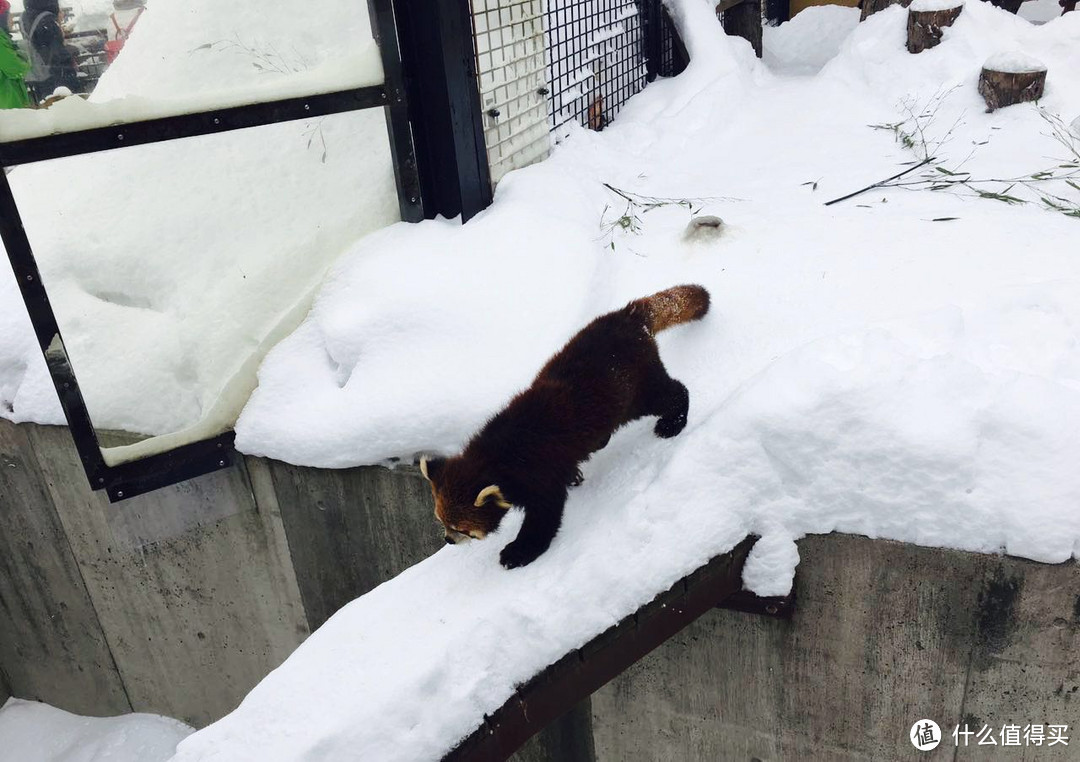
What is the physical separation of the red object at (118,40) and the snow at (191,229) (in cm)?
3

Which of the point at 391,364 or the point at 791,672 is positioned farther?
the point at 391,364

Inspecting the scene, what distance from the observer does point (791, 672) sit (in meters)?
3.19

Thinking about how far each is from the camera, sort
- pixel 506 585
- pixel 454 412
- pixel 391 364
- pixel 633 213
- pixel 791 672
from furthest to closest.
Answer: pixel 633 213 < pixel 391 364 < pixel 454 412 < pixel 791 672 < pixel 506 585

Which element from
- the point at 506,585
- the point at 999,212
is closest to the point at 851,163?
the point at 999,212

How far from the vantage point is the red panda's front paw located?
2.75m

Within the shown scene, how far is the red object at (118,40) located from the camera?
3268 millimetres

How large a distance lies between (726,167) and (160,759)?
5.27 meters

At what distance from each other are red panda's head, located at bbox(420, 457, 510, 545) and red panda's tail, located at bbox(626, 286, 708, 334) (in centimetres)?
93

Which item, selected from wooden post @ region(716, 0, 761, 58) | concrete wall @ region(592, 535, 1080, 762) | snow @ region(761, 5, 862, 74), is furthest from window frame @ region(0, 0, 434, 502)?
snow @ region(761, 5, 862, 74)

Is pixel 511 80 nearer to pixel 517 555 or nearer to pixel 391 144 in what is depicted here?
pixel 391 144

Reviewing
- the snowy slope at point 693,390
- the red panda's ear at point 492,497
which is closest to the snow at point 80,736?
the snowy slope at point 693,390

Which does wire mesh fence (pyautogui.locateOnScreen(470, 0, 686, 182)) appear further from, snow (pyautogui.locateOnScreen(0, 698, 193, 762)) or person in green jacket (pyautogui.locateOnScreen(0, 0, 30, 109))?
snow (pyautogui.locateOnScreen(0, 698, 193, 762))

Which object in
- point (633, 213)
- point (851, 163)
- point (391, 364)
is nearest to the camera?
point (391, 364)

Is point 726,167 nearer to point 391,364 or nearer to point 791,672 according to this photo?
point 391,364
